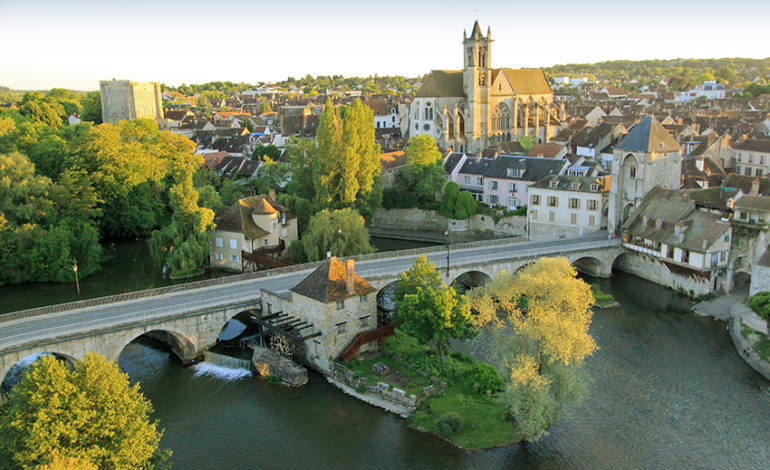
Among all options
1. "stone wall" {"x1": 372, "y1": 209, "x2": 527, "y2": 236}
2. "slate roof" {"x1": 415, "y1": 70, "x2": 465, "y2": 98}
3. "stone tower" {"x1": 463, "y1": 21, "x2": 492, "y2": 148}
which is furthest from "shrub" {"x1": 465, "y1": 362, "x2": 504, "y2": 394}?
"slate roof" {"x1": 415, "y1": 70, "x2": 465, "y2": 98}

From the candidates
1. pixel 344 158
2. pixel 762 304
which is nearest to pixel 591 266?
pixel 762 304

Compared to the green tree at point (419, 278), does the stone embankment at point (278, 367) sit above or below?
below

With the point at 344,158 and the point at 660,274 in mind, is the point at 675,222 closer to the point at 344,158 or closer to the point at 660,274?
the point at 660,274

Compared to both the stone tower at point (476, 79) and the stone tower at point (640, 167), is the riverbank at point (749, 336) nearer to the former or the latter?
the stone tower at point (640, 167)

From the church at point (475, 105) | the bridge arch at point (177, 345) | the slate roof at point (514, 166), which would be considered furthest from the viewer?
the church at point (475, 105)

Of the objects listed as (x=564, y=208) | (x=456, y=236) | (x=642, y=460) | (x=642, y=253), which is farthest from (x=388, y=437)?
(x=456, y=236)

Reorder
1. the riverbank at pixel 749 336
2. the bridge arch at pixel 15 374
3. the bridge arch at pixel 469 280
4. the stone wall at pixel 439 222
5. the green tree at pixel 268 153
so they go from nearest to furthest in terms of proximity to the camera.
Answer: the bridge arch at pixel 15 374 → the riverbank at pixel 749 336 → the bridge arch at pixel 469 280 → the stone wall at pixel 439 222 → the green tree at pixel 268 153

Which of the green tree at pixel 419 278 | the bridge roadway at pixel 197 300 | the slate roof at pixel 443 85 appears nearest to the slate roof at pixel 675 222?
the bridge roadway at pixel 197 300

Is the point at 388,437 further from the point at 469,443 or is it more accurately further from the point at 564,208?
the point at 564,208
